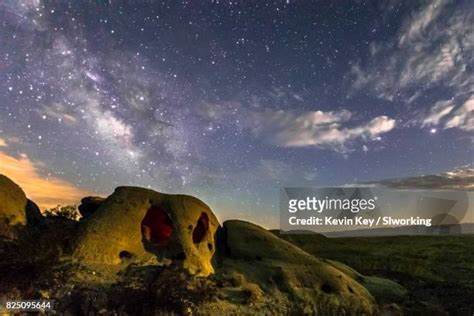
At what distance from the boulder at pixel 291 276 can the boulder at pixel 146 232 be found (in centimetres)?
239

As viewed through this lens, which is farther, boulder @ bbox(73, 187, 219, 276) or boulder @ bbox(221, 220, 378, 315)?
boulder @ bbox(221, 220, 378, 315)

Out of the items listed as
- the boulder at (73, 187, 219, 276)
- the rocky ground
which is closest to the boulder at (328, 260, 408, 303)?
the rocky ground

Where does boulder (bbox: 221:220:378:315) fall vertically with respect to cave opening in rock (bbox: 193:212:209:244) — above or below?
below

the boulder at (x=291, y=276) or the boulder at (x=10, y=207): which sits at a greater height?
the boulder at (x=10, y=207)

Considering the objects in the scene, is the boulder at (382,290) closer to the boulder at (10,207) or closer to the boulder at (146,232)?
the boulder at (146,232)

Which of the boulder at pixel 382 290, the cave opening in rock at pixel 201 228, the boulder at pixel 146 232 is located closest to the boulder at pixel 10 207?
the boulder at pixel 146 232

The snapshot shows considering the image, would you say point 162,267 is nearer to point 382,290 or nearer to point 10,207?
point 10,207

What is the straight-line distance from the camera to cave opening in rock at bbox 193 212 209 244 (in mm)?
29345

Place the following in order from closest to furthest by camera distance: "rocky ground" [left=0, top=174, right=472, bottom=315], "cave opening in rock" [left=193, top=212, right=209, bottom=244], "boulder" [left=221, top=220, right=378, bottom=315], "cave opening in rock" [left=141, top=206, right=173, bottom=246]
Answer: "rocky ground" [left=0, top=174, right=472, bottom=315]
"boulder" [left=221, top=220, right=378, bottom=315]
"cave opening in rock" [left=141, top=206, right=173, bottom=246]
"cave opening in rock" [left=193, top=212, right=209, bottom=244]

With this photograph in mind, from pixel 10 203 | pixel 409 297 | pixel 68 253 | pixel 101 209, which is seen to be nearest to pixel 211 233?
pixel 101 209

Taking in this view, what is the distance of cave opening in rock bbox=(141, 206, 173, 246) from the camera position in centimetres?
2659

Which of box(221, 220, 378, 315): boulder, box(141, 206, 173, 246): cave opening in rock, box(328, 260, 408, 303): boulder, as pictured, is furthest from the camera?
box(328, 260, 408, 303): boulder

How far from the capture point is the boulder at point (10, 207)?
23.6m

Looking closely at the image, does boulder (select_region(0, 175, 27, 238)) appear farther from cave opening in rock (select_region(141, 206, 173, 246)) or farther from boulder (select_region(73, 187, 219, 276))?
cave opening in rock (select_region(141, 206, 173, 246))
